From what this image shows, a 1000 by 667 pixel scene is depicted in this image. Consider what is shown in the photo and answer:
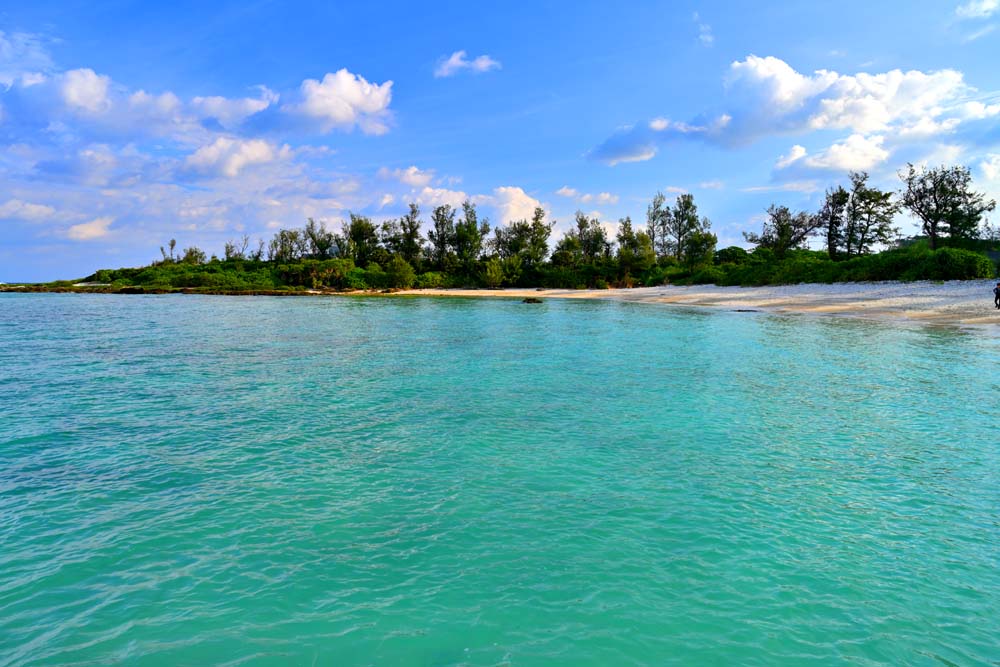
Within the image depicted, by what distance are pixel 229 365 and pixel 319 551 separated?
48.0 ft

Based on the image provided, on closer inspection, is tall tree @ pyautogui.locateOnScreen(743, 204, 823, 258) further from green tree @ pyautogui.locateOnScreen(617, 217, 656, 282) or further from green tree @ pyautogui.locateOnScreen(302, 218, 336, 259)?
green tree @ pyautogui.locateOnScreen(302, 218, 336, 259)

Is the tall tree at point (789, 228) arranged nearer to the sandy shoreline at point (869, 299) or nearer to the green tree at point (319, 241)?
the sandy shoreline at point (869, 299)

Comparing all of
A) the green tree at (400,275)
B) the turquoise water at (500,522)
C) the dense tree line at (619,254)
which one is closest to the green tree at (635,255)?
the dense tree line at (619,254)

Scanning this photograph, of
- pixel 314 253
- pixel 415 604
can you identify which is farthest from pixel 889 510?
pixel 314 253

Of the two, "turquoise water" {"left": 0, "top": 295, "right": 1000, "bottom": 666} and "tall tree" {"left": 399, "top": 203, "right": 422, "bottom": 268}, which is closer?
"turquoise water" {"left": 0, "top": 295, "right": 1000, "bottom": 666}

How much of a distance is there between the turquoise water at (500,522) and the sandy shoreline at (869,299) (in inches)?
1005

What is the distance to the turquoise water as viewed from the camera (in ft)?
14.8

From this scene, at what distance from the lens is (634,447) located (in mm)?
9508

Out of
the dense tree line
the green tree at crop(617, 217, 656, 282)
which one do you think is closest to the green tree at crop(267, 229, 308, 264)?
the dense tree line

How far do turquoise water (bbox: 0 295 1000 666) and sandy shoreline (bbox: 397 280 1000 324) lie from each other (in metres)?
25.5

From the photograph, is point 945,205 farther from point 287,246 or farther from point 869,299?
point 287,246

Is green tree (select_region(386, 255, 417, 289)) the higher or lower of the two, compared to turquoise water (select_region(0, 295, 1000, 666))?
higher

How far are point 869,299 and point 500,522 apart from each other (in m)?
46.8

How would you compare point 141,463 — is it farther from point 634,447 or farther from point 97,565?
point 634,447
